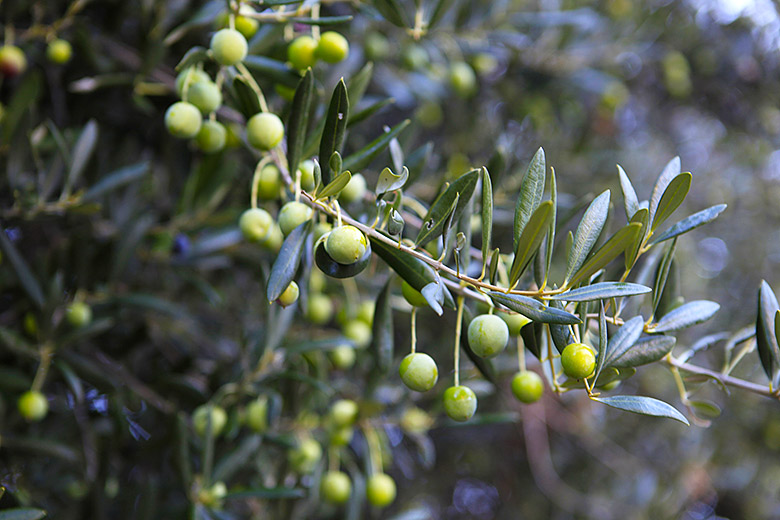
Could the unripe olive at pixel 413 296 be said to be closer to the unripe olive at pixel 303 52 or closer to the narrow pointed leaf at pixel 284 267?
the narrow pointed leaf at pixel 284 267

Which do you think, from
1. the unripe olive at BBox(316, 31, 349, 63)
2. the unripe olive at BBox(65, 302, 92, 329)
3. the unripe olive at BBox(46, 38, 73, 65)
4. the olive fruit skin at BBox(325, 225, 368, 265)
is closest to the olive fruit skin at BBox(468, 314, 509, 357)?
the olive fruit skin at BBox(325, 225, 368, 265)

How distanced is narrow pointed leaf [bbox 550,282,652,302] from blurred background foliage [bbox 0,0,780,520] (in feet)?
1.19

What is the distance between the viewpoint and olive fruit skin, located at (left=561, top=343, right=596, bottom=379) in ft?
2.02

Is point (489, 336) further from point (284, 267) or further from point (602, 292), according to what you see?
point (284, 267)

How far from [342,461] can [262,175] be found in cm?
84

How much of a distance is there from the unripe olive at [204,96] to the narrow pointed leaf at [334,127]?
239 millimetres

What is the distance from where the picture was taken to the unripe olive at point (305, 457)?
128cm

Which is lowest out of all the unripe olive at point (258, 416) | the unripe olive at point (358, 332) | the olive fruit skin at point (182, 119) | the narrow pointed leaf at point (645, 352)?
the unripe olive at point (258, 416)

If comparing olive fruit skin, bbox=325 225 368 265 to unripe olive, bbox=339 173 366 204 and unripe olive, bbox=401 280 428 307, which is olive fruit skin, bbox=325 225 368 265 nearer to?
unripe olive, bbox=401 280 428 307

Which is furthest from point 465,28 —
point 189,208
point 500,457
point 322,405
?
point 500,457

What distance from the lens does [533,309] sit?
60 cm

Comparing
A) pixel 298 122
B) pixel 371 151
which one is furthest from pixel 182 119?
pixel 371 151

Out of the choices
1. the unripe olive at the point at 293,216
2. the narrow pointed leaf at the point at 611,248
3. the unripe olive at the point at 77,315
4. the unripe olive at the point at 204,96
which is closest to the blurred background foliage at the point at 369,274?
the unripe olive at the point at 77,315

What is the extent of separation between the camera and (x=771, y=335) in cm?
77
